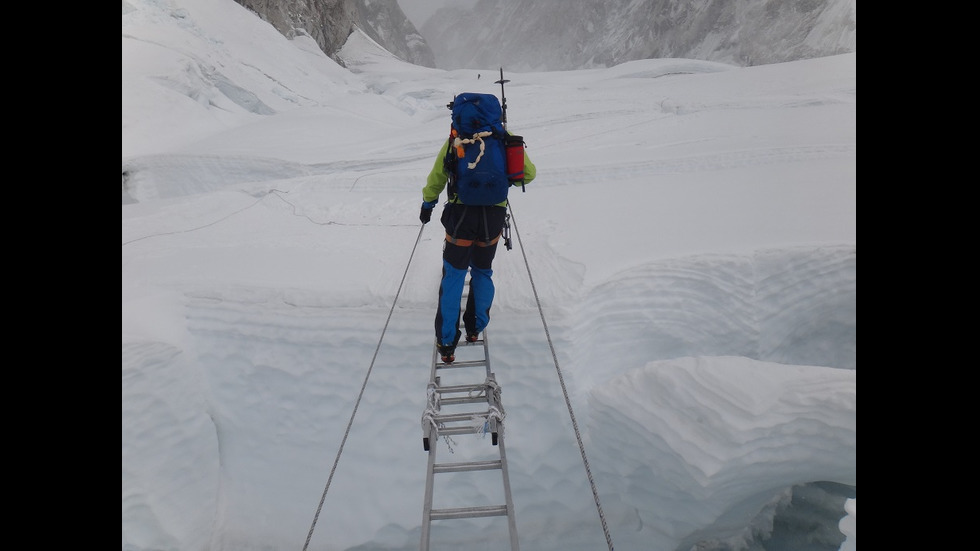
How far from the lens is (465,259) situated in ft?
12.4

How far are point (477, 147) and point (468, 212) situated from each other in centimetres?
A: 43

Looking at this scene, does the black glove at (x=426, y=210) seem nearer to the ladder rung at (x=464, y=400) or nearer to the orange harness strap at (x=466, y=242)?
the orange harness strap at (x=466, y=242)

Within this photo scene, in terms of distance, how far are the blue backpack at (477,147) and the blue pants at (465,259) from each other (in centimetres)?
18

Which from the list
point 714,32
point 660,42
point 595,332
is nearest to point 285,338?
point 595,332

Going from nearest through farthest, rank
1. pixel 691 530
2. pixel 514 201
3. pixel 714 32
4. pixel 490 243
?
pixel 490 243 → pixel 691 530 → pixel 514 201 → pixel 714 32

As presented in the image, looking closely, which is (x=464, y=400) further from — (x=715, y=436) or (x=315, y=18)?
(x=315, y=18)

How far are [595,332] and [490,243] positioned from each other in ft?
4.53

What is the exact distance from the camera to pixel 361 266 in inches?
211

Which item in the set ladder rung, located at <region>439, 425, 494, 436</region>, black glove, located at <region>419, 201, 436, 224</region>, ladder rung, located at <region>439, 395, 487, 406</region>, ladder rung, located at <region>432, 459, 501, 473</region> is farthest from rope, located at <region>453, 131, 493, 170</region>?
ladder rung, located at <region>432, 459, 501, 473</region>

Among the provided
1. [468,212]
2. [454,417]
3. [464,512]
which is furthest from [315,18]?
[464,512]

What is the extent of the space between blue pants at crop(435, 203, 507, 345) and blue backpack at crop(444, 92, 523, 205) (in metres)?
0.18

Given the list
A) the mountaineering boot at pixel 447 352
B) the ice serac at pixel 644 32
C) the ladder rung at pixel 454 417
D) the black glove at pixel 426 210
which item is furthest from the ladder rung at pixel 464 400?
the ice serac at pixel 644 32

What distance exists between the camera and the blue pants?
145 inches
